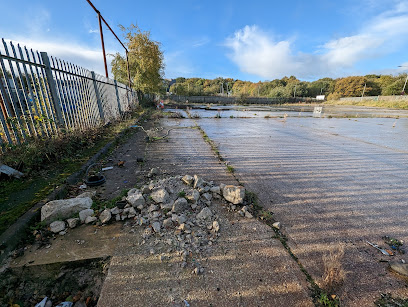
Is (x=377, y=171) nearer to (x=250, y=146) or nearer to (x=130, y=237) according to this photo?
(x=250, y=146)

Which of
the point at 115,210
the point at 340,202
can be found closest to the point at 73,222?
the point at 115,210

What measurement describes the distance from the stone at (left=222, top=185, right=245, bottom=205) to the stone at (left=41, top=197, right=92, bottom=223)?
63.1 inches

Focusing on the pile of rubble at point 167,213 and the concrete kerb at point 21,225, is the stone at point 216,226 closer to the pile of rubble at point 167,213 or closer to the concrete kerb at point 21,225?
the pile of rubble at point 167,213

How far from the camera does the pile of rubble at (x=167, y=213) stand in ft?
5.75

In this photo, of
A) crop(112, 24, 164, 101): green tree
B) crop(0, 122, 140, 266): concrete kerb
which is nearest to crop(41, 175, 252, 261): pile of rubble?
crop(0, 122, 140, 266): concrete kerb

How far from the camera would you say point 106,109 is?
763 centimetres

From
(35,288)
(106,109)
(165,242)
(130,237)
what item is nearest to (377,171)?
(165,242)

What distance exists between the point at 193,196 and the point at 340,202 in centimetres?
195

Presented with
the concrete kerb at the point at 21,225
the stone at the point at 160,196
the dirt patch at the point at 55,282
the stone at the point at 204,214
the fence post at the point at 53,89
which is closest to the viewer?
the dirt patch at the point at 55,282

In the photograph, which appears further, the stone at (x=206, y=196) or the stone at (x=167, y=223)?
the stone at (x=206, y=196)

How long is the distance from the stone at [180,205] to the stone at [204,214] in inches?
7.8

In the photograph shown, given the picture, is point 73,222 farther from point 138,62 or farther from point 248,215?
point 138,62

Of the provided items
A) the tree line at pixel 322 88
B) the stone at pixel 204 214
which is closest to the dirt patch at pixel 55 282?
the stone at pixel 204 214

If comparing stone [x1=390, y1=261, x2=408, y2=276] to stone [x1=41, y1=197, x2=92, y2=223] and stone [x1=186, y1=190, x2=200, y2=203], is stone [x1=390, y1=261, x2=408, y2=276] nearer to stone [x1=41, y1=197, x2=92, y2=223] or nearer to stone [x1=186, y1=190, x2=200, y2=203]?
stone [x1=186, y1=190, x2=200, y2=203]
